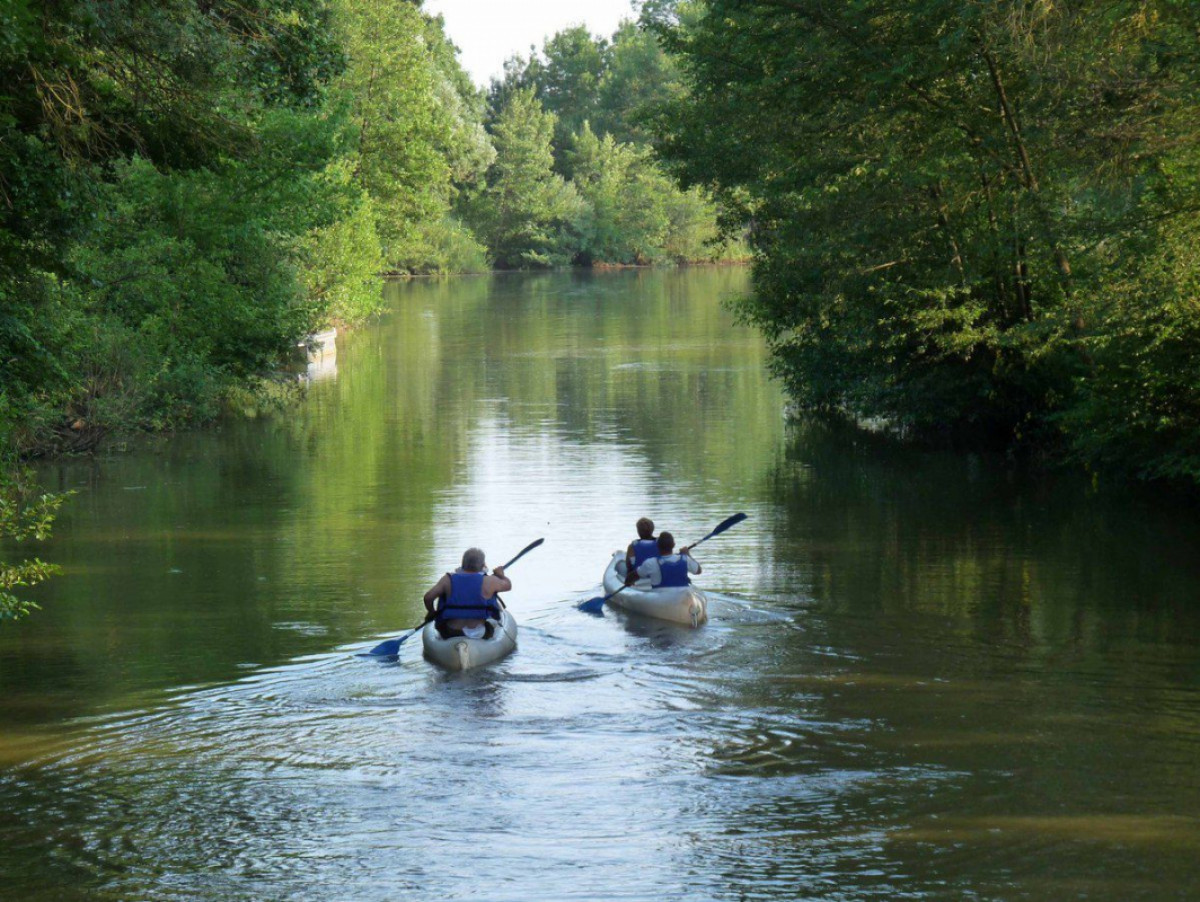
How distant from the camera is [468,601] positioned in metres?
14.4

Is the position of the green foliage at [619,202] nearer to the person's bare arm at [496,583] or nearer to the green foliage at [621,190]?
the green foliage at [621,190]

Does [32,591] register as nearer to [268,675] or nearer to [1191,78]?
[268,675]

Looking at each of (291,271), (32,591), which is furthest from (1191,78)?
(291,271)

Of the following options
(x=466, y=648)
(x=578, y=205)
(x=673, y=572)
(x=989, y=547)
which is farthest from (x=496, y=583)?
(x=578, y=205)

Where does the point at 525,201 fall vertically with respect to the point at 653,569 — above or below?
above

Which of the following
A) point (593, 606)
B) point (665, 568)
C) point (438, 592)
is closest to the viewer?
point (438, 592)

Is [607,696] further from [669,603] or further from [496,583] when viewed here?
[669,603]

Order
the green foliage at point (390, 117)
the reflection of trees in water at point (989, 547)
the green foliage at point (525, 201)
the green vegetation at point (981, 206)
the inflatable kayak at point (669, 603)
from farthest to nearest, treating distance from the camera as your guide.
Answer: the green foliage at point (525, 201), the green foliage at point (390, 117), the green vegetation at point (981, 206), the reflection of trees in water at point (989, 547), the inflatable kayak at point (669, 603)

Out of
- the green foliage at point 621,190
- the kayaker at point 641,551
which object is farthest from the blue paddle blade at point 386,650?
the green foliage at point 621,190

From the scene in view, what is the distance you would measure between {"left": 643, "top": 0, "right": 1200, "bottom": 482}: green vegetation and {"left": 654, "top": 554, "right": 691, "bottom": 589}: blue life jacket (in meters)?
6.80

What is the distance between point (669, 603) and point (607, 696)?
273cm

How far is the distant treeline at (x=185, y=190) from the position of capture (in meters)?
12.9

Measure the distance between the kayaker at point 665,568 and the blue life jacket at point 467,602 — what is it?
221 centimetres

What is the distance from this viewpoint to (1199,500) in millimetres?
21656
